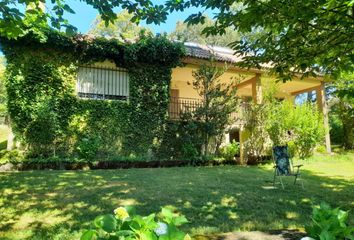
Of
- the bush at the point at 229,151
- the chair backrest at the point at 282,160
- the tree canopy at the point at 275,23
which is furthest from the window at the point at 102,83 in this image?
the tree canopy at the point at 275,23

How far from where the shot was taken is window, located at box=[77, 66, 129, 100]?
12.6 metres

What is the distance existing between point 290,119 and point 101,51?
29.1 feet

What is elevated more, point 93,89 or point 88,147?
point 93,89

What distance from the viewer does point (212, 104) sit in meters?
12.9

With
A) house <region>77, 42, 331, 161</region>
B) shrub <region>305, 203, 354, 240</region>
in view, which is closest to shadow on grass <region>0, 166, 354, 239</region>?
shrub <region>305, 203, 354, 240</region>

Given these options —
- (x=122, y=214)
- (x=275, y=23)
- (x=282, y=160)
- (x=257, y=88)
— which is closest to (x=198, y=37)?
(x=257, y=88)

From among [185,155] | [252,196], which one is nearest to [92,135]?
[185,155]

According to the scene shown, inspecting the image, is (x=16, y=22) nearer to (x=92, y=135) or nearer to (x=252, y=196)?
(x=252, y=196)

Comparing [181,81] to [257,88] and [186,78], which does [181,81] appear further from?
[257,88]

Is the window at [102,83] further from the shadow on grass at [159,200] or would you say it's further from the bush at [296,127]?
the bush at [296,127]

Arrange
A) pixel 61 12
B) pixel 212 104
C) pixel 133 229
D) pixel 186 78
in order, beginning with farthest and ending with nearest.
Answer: pixel 186 78 → pixel 212 104 → pixel 61 12 → pixel 133 229

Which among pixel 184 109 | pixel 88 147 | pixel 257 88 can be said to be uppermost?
pixel 257 88

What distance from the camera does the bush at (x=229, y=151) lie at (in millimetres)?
13597

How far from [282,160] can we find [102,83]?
791cm
